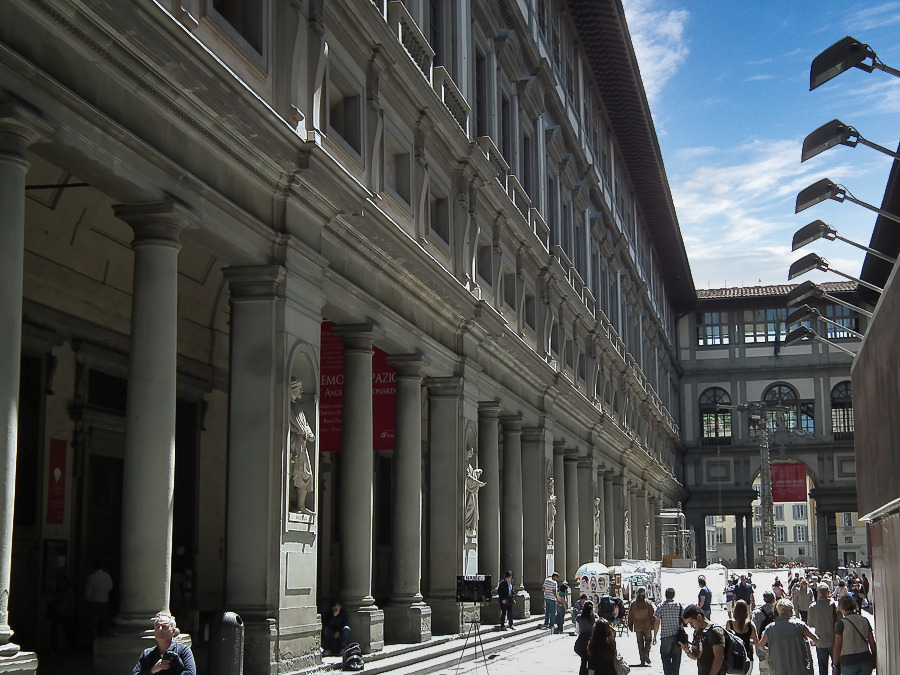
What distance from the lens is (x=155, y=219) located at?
46.5ft

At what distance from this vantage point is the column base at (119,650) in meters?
13.3

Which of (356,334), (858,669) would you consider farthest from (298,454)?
(858,669)

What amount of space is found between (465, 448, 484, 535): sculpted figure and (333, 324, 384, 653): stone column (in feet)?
21.4

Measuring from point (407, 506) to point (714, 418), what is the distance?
69139 mm

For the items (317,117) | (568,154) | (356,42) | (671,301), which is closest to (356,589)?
(317,117)

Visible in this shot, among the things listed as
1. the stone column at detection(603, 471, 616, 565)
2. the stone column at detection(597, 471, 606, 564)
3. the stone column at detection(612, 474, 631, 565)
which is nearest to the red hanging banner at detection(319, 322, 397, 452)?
the stone column at detection(597, 471, 606, 564)

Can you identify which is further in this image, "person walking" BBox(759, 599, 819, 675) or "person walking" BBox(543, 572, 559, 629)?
"person walking" BBox(543, 572, 559, 629)

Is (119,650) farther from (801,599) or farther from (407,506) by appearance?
(801,599)

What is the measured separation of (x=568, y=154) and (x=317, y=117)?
24.1 m

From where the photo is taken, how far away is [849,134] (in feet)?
61.5

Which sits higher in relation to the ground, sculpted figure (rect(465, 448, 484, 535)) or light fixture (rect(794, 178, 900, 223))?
light fixture (rect(794, 178, 900, 223))

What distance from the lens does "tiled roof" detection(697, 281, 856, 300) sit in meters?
90.0

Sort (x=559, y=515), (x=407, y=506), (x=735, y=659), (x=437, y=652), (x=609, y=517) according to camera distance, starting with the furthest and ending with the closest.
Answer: (x=609, y=517), (x=559, y=515), (x=407, y=506), (x=437, y=652), (x=735, y=659)

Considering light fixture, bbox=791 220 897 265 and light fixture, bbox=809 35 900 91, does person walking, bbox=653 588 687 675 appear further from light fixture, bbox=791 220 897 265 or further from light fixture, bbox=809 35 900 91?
light fixture, bbox=791 220 897 265
